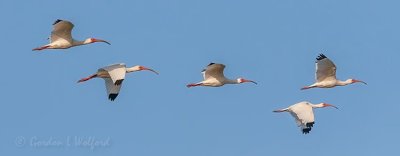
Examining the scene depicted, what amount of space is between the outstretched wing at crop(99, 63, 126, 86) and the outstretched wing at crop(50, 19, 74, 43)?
231 cm

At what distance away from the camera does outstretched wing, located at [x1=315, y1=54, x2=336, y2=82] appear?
47.8 metres

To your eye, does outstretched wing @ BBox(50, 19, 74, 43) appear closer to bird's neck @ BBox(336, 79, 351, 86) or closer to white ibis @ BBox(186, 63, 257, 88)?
white ibis @ BBox(186, 63, 257, 88)

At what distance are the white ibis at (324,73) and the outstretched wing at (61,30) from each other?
9.77 metres

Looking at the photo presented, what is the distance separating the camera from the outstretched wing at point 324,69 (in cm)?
4781

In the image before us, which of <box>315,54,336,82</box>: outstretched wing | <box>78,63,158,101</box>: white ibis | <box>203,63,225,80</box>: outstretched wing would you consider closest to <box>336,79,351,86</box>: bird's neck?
<box>315,54,336,82</box>: outstretched wing

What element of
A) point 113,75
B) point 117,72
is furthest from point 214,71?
point 113,75

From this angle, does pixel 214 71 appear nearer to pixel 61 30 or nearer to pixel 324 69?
pixel 324 69

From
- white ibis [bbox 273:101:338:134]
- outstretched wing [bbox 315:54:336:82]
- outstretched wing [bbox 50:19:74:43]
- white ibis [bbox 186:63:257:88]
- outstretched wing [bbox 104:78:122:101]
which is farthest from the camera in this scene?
outstretched wing [bbox 315:54:336:82]

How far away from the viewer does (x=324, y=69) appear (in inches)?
1898

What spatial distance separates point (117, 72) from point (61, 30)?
321 cm

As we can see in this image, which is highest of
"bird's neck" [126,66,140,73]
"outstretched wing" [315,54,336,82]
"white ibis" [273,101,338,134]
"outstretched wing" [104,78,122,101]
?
"outstretched wing" [315,54,336,82]

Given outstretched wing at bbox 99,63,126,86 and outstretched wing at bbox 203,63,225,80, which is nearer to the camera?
outstretched wing at bbox 99,63,126,86

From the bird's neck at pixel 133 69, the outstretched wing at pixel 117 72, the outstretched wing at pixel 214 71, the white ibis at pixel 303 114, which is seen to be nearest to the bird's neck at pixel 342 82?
the white ibis at pixel 303 114

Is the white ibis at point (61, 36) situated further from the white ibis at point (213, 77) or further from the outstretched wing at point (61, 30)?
the white ibis at point (213, 77)
